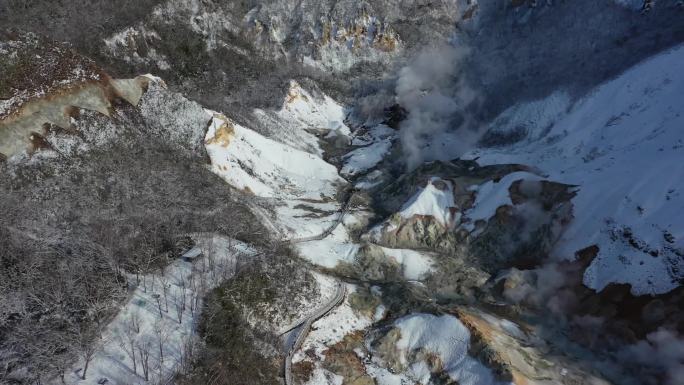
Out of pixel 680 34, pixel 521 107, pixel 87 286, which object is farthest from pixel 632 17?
pixel 87 286

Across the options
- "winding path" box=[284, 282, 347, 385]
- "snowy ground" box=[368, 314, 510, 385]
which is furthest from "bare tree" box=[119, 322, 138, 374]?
"snowy ground" box=[368, 314, 510, 385]

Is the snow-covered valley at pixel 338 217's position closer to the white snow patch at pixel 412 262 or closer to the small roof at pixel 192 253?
the white snow patch at pixel 412 262

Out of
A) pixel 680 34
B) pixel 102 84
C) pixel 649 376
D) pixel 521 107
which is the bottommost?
pixel 649 376

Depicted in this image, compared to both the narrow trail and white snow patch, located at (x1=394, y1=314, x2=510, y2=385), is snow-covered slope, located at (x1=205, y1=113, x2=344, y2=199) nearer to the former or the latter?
the narrow trail

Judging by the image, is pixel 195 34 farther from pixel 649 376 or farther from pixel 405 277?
pixel 649 376

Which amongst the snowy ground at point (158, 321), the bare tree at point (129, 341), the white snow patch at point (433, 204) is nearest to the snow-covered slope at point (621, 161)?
the white snow patch at point (433, 204)

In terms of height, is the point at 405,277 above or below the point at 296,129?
below
